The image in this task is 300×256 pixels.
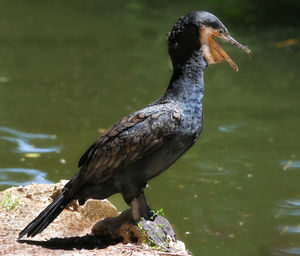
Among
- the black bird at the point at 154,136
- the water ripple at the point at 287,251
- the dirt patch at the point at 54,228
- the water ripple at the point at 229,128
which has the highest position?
the black bird at the point at 154,136

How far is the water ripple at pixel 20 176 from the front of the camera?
7.16 meters

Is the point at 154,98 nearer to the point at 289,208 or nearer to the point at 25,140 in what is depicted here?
the point at 25,140

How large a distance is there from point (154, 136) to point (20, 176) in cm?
322

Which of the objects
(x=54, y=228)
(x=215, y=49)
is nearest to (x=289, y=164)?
(x=215, y=49)

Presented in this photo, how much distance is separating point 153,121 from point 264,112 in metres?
5.31

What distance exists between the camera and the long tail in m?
4.71

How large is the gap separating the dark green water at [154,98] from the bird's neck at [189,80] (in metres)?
1.80

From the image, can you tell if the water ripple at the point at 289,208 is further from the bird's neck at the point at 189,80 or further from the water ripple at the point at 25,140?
the water ripple at the point at 25,140

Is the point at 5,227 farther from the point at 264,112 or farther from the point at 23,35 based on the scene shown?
the point at 23,35

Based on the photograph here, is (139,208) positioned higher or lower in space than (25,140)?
higher

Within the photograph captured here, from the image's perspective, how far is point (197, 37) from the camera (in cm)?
474

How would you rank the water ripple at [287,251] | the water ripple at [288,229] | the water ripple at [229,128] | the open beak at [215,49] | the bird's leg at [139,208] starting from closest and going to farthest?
the bird's leg at [139,208] < the open beak at [215,49] < the water ripple at [287,251] < the water ripple at [288,229] < the water ripple at [229,128]

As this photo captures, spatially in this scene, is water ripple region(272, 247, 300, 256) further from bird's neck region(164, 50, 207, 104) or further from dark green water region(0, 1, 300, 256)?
bird's neck region(164, 50, 207, 104)

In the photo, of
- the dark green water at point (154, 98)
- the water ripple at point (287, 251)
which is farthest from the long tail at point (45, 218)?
the water ripple at point (287, 251)
